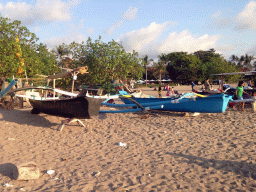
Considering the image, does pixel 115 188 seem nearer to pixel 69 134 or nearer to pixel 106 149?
pixel 106 149

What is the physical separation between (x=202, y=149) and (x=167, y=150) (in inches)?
29.1

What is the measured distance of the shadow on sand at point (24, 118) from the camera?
23.4 ft

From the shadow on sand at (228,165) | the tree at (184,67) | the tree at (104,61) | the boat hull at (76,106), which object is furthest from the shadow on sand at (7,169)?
the tree at (184,67)

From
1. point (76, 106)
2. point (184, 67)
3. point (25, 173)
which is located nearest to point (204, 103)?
point (76, 106)

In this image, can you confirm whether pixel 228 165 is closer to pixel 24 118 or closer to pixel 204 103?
pixel 204 103

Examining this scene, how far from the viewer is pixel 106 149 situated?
484 cm

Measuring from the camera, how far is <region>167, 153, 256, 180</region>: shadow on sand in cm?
341

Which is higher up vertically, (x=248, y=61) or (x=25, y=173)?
(x=248, y=61)

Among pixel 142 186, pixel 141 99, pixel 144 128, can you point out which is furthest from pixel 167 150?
pixel 141 99

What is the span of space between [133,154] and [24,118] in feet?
16.0

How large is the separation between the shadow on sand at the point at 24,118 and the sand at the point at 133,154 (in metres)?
0.03

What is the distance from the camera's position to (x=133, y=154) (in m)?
4.45

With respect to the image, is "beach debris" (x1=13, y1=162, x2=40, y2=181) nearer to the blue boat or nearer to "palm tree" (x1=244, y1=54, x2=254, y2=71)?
the blue boat

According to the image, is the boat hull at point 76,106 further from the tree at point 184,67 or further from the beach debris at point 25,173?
the tree at point 184,67
